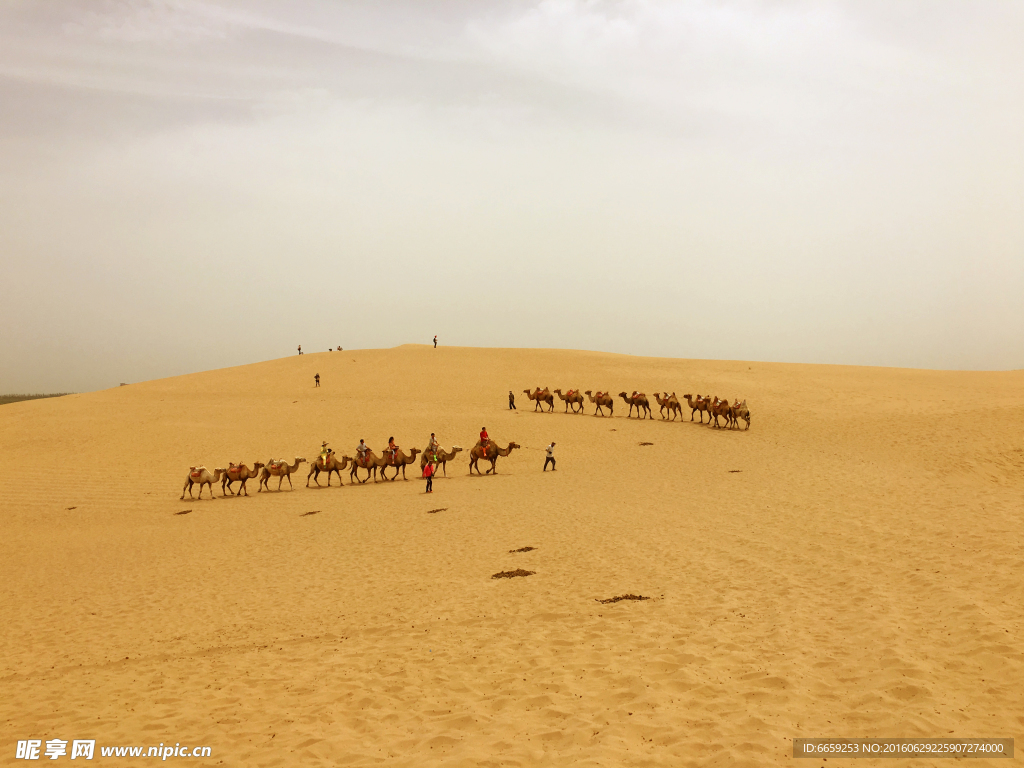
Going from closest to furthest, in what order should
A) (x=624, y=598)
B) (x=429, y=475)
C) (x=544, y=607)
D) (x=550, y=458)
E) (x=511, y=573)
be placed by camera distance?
1. (x=544, y=607)
2. (x=624, y=598)
3. (x=511, y=573)
4. (x=429, y=475)
5. (x=550, y=458)

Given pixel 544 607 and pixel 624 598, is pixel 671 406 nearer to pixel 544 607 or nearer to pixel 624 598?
pixel 624 598

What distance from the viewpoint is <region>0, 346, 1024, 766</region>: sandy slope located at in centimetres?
702

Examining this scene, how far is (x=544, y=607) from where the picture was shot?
1094cm

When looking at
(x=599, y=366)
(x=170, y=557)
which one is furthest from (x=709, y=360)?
(x=170, y=557)

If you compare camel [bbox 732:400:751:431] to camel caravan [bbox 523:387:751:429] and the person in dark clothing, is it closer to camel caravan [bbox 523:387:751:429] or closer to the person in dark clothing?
camel caravan [bbox 523:387:751:429]

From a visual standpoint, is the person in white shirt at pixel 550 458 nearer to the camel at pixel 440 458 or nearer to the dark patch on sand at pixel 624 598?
the camel at pixel 440 458

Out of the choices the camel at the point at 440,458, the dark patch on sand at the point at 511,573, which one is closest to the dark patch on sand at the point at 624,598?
the dark patch on sand at the point at 511,573

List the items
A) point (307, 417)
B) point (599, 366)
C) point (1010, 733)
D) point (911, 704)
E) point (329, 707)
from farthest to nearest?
point (599, 366)
point (307, 417)
point (329, 707)
point (911, 704)
point (1010, 733)

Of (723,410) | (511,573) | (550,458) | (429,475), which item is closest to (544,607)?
(511,573)

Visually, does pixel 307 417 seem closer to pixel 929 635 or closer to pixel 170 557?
pixel 170 557

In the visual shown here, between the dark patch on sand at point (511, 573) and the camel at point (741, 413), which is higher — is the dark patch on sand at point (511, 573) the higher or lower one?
the lower one

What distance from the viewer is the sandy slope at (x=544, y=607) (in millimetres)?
7020

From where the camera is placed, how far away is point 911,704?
685cm

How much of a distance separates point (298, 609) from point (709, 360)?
2339 inches
